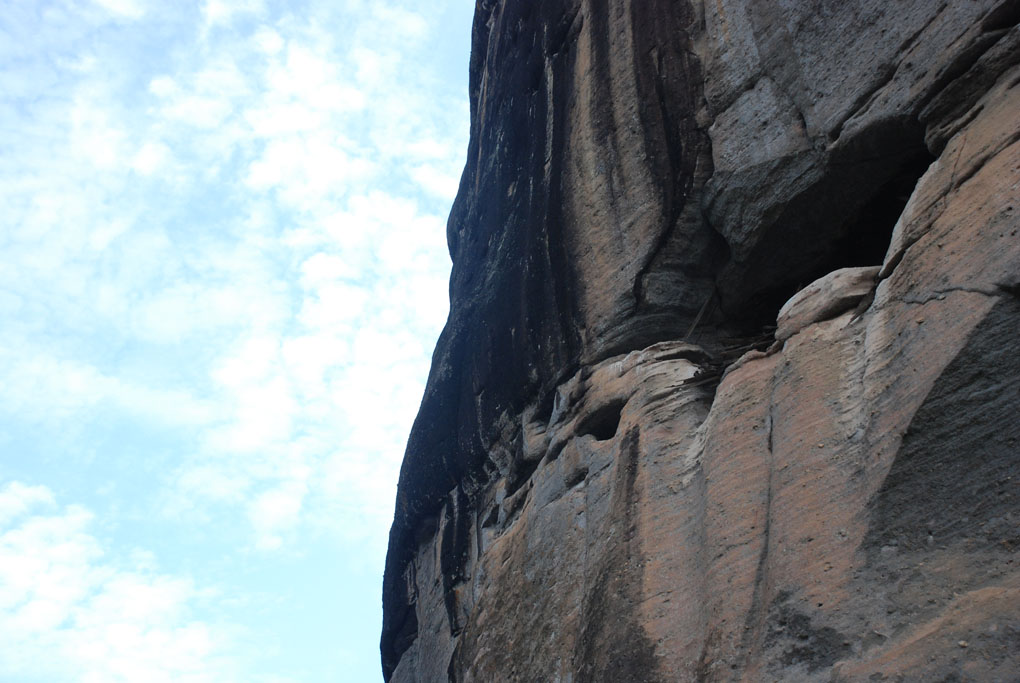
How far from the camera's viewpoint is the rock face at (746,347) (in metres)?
5.17

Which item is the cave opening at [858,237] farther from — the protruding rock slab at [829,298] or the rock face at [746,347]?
the protruding rock slab at [829,298]

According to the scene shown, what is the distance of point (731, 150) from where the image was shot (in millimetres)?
8273

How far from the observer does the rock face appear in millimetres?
5168

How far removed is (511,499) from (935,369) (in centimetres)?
589

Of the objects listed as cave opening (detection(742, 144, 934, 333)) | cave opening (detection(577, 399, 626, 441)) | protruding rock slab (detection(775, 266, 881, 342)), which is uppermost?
cave opening (detection(742, 144, 934, 333))

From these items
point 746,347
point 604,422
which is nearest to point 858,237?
point 746,347

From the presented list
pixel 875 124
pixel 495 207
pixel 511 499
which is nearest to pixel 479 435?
pixel 511 499

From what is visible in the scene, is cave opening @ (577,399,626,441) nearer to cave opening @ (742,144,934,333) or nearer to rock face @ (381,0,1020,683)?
rock face @ (381,0,1020,683)

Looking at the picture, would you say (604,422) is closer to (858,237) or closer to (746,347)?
(746,347)

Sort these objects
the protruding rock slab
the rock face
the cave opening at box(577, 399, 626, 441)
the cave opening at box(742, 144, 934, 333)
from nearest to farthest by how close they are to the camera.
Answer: the rock face
the protruding rock slab
the cave opening at box(742, 144, 934, 333)
the cave opening at box(577, 399, 626, 441)

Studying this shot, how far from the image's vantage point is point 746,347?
812 cm

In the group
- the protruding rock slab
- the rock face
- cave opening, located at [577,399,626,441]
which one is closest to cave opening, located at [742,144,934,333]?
the rock face

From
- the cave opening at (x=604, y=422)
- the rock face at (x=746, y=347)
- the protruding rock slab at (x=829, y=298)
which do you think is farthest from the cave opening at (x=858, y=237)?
the cave opening at (x=604, y=422)

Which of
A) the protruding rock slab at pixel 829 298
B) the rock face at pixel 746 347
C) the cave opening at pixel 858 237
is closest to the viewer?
the rock face at pixel 746 347
